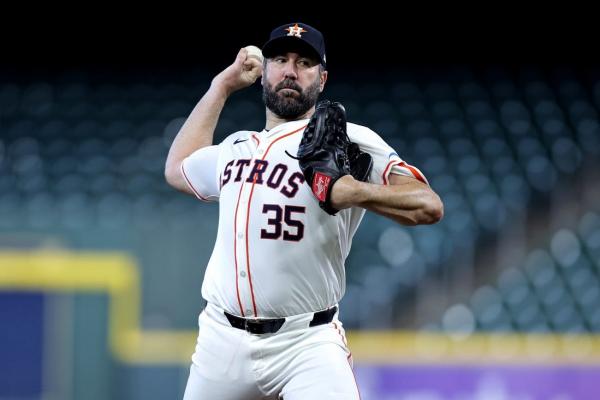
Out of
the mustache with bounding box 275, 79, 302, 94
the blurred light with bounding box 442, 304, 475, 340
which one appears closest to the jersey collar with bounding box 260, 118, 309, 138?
the mustache with bounding box 275, 79, 302, 94

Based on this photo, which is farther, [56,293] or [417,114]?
[417,114]

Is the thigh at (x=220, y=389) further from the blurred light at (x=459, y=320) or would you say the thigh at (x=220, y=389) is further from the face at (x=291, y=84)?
the blurred light at (x=459, y=320)

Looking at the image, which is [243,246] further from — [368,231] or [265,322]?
[368,231]

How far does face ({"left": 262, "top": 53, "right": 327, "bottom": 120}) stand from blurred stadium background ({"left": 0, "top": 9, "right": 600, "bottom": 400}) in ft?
8.42

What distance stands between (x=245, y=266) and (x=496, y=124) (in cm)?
621

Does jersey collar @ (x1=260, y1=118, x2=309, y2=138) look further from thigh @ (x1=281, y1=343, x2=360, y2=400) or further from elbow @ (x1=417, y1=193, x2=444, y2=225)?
thigh @ (x1=281, y1=343, x2=360, y2=400)

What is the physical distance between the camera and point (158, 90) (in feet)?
32.7

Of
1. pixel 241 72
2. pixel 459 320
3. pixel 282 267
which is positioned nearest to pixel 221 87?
pixel 241 72

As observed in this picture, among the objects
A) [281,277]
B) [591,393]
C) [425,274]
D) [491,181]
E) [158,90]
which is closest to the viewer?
[281,277]

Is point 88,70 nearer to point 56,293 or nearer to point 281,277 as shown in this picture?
point 56,293

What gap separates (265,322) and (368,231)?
3.47 meters

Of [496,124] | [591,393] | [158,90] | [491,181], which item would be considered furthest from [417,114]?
[591,393]

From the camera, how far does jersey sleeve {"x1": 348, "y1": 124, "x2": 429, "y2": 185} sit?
3.05 metres

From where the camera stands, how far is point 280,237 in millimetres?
3109
